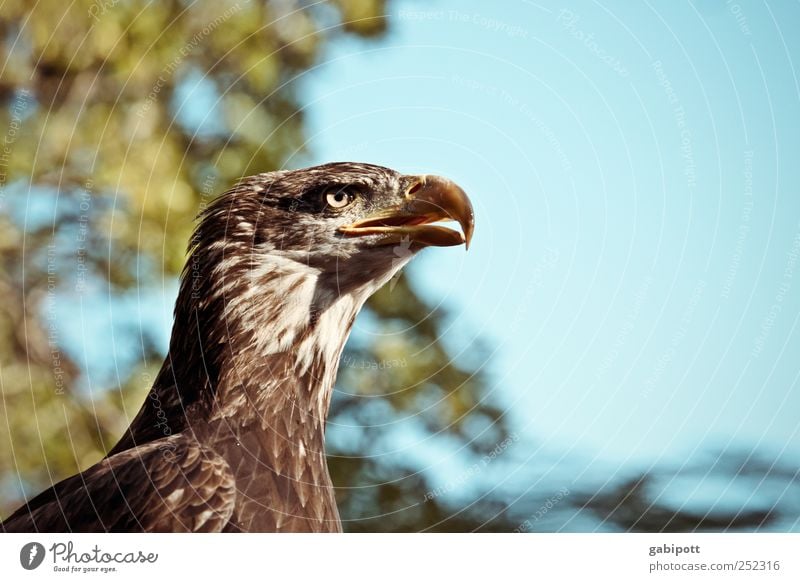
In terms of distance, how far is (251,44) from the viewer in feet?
17.1

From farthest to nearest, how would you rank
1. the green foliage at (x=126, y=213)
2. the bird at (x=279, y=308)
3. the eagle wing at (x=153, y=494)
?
the green foliage at (x=126, y=213), the bird at (x=279, y=308), the eagle wing at (x=153, y=494)

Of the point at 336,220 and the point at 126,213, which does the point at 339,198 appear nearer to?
the point at 336,220

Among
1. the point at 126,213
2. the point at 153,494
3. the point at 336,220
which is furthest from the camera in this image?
the point at 126,213

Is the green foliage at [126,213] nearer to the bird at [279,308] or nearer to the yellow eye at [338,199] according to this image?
the bird at [279,308]

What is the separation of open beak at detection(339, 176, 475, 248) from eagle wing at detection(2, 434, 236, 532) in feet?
3.12

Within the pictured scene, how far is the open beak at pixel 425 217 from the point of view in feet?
11.4

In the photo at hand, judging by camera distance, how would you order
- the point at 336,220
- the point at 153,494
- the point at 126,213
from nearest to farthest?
the point at 153,494
the point at 336,220
the point at 126,213

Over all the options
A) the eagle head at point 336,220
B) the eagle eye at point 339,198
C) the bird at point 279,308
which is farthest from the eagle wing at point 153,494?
the eagle eye at point 339,198

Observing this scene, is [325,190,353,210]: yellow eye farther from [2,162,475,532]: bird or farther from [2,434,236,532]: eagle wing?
[2,434,236,532]: eagle wing

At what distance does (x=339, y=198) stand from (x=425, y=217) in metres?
0.30

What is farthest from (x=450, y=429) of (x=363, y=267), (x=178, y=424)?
(x=178, y=424)

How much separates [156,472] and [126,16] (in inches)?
109

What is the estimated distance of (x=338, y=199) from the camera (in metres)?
3.57

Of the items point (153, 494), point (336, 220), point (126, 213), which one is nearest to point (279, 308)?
point (336, 220)
